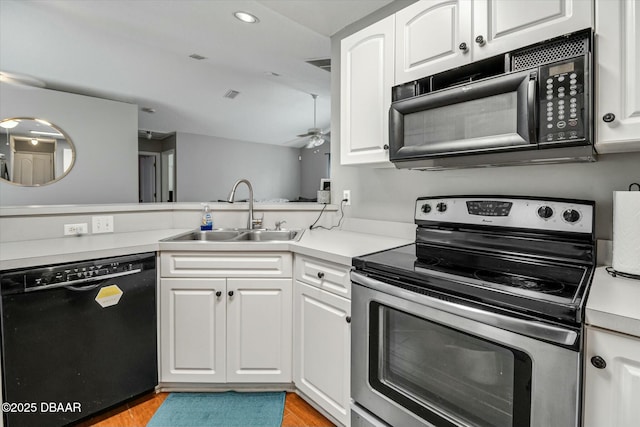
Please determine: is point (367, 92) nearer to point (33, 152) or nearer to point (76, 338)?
point (76, 338)

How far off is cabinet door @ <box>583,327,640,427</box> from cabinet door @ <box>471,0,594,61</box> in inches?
37.1

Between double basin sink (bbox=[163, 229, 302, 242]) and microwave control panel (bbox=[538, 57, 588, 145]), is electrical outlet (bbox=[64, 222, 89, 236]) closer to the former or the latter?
double basin sink (bbox=[163, 229, 302, 242])

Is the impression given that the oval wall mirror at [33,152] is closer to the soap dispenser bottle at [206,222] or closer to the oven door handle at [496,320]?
the soap dispenser bottle at [206,222]

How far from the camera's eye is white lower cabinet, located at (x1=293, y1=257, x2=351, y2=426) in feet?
4.71

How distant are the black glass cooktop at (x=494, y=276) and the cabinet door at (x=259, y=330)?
1.96 ft

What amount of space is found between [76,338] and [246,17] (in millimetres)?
2335

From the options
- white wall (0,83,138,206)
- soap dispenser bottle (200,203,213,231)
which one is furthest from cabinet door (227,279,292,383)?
white wall (0,83,138,206)

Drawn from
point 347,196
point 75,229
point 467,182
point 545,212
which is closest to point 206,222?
point 75,229

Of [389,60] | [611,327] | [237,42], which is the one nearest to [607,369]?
[611,327]

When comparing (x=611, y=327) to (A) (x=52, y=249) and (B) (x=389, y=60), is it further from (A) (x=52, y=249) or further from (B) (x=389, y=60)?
(A) (x=52, y=249)

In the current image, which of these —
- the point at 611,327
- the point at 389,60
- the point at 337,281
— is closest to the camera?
the point at 611,327

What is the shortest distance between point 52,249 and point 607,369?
6.85ft

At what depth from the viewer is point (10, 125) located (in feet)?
13.4

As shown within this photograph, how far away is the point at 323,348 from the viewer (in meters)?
1.54
